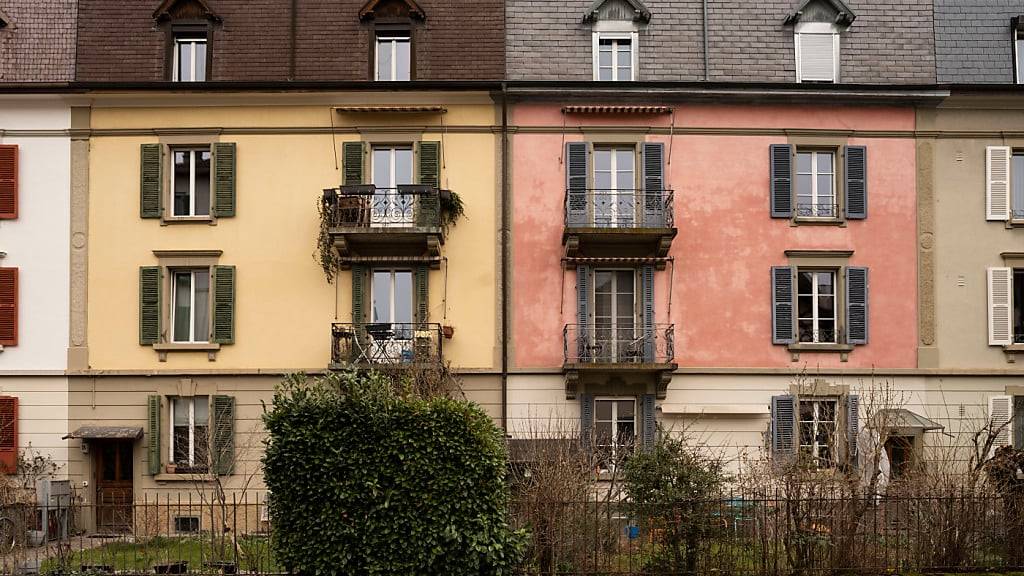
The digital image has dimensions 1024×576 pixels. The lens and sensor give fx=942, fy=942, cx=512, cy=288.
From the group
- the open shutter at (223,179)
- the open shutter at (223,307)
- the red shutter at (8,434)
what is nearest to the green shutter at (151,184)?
the open shutter at (223,179)

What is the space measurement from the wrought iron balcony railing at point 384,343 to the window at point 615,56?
7.24 metres

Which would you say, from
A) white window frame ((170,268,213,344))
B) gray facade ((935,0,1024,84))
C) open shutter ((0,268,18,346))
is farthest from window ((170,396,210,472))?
gray facade ((935,0,1024,84))

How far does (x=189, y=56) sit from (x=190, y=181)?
3.02m

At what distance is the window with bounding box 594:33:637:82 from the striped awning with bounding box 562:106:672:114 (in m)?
1.04

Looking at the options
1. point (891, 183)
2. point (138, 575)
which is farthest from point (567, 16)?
point (138, 575)

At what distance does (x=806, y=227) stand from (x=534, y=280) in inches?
254

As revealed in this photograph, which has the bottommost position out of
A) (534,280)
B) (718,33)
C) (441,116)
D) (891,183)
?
(534,280)

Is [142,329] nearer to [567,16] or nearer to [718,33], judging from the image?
[567,16]

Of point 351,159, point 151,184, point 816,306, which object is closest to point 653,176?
point 816,306

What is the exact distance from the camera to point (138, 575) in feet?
47.8

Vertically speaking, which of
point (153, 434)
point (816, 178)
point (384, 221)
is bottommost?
point (153, 434)

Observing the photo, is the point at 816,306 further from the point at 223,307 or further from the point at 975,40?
the point at 223,307

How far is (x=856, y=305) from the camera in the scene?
2167 centimetres

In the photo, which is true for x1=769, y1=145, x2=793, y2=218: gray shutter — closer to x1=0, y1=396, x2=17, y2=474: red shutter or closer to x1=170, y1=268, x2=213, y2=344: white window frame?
x1=170, y1=268, x2=213, y2=344: white window frame
